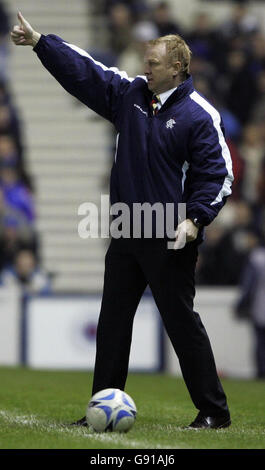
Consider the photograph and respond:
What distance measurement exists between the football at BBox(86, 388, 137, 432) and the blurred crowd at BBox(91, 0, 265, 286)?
32.1 ft

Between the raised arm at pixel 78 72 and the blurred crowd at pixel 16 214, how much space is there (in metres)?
9.39

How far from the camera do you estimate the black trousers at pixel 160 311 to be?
23.8ft

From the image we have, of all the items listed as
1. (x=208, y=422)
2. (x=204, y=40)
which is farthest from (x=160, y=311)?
(x=204, y=40)

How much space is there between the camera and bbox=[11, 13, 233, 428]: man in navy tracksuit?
→ 7.20m

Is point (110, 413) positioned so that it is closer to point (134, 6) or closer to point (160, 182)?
point (160, 182)

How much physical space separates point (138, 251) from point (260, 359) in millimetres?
8517

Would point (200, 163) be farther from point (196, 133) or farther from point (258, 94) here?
point (258, 94)

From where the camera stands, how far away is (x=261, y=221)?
16984mm

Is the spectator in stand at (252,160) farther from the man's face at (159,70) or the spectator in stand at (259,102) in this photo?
the man's face at (159,70)

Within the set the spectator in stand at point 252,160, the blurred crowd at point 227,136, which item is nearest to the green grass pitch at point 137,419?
the blurred crowd at point 227,136

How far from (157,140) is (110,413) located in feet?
5.48

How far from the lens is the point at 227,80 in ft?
64.1

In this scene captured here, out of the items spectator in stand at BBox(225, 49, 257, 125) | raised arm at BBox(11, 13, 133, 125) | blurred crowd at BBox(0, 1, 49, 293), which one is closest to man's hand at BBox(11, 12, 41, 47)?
raised arm at BBox(11, 13, 133, 125)
